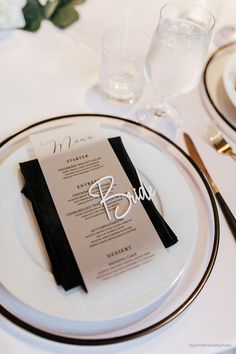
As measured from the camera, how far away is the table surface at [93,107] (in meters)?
0.41

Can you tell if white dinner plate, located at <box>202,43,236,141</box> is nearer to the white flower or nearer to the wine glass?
the wine glass

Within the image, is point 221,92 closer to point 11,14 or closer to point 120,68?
point 120,68

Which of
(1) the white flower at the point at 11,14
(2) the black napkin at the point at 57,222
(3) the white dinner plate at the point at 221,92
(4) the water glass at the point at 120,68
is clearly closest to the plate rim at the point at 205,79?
(3) the white dinner plate at the point at 221,92

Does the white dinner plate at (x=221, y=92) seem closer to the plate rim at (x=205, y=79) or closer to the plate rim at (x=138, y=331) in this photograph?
the plate rim at (x=205, y=79)

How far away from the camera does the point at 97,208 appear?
1.57 ft

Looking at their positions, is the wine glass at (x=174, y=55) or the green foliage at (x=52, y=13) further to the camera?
the green foliage at (x=52, y=13)

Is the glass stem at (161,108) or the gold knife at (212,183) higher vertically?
the glass stem at (161,108)

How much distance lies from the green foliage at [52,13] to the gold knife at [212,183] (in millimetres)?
390

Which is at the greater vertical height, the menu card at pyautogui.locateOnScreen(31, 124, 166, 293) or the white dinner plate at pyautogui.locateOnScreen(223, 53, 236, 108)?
the white dinner plate at pyautogui.locateOnScreen(223, 53, 236, 108)

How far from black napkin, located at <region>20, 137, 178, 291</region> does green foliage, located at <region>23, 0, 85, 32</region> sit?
0.38 m

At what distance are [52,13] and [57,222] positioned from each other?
1.74 ft

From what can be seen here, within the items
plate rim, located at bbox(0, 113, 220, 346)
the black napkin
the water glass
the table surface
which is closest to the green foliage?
the table surface

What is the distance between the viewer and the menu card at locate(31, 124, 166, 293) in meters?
0.43

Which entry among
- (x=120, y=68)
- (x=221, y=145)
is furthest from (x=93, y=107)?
(x=221, y=145)
